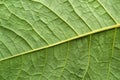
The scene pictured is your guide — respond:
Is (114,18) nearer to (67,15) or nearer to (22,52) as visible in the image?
(67,15)

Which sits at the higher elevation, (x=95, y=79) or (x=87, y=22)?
(x=87, y=22)

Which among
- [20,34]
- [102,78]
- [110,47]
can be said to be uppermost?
[20,34]

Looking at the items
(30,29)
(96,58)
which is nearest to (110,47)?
(96,58)

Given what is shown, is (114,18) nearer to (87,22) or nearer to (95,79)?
(87,22)

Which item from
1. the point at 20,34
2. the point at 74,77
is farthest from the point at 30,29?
the point at 74,77

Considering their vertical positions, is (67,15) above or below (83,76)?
above

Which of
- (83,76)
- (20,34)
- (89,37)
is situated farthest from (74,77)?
(20,34)
